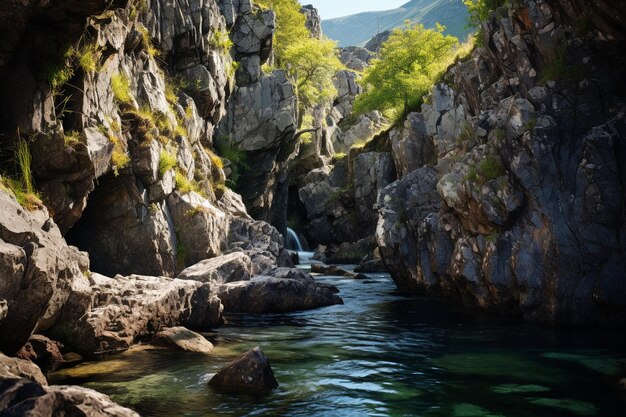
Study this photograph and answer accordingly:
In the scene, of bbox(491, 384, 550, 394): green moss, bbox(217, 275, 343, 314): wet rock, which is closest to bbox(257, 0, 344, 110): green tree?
bbox(217, 275, 343, 314): wet rock

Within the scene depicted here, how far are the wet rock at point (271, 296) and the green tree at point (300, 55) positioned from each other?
113 feet

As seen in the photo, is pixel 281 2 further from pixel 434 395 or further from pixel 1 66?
pixel 434 395

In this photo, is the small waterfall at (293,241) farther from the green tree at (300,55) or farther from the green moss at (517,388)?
the green moss at (517,388)

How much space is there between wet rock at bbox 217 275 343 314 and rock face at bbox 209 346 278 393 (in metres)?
10.4

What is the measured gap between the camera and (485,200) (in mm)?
19391

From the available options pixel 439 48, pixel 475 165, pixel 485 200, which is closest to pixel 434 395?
pixel 485 200

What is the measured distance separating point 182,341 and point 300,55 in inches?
1750

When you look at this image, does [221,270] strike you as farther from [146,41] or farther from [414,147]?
[414,147]

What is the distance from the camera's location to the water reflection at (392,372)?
10.2m

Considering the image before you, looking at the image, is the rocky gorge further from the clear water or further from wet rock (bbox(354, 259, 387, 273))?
wet rock (bbox(354, 259, 387, 273))

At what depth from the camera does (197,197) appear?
2741cm

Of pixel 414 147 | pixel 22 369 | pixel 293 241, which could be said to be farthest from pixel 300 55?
pixel 22 369

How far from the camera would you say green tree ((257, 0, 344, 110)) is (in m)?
55.2

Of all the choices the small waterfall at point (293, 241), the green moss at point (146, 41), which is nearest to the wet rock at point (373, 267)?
the green moss at point (146, 41)
